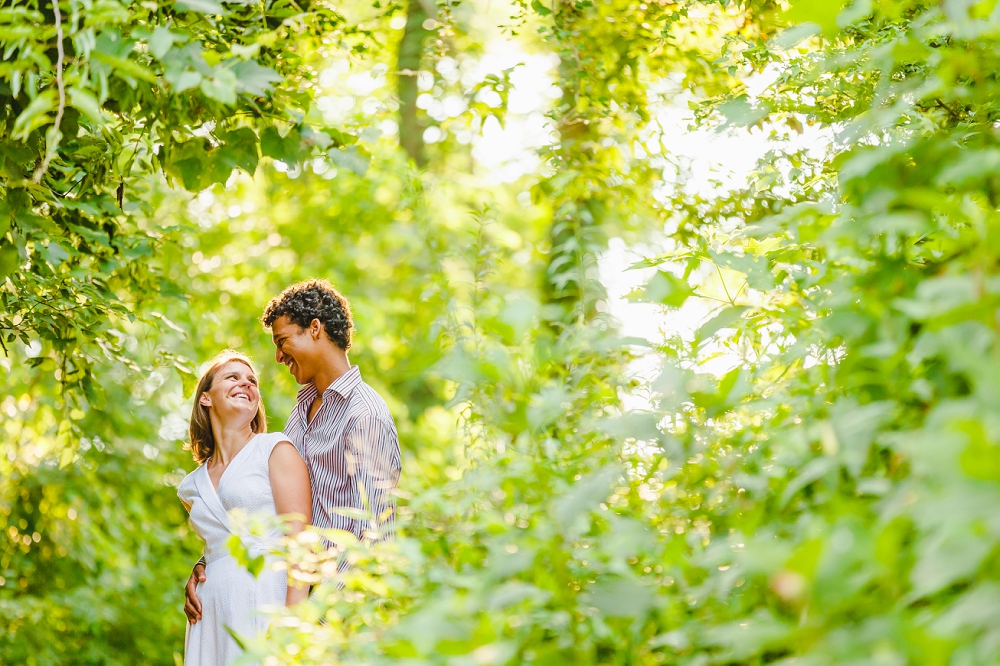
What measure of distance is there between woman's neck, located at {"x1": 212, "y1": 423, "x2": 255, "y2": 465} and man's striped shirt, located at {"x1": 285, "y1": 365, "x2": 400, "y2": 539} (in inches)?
9.0

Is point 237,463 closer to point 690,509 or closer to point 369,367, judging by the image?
point 690,509

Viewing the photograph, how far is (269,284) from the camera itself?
9.45m

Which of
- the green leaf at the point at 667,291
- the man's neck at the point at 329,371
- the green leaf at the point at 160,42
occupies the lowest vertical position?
the green leaf at the point at 667,291

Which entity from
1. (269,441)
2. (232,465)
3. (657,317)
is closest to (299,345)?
(269,441)

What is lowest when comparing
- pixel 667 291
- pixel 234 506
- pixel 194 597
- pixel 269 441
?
pixel 667 291

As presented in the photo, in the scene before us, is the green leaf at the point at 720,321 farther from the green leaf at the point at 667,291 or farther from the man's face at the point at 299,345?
the man's face at the point at 299,345

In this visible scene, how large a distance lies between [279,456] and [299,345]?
461 millimetres

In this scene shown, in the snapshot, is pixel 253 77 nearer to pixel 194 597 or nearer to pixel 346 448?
pixel 346 448

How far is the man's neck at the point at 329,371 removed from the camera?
3096 millimetres

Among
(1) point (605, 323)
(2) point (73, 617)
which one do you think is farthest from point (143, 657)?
(1) point (605, 323)

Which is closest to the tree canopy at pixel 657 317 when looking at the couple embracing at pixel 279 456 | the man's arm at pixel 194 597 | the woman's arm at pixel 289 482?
the couple embracing at pixel 279 456

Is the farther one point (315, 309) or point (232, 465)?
point (315, 309)

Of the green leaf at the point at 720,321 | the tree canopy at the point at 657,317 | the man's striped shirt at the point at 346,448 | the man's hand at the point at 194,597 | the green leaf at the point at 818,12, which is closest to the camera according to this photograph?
the tree canopy at the point at 657,317

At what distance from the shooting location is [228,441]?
3.12 m
